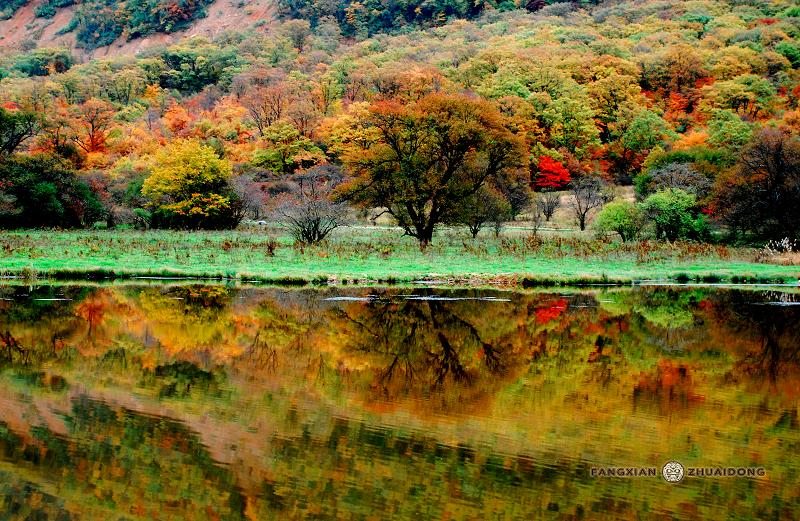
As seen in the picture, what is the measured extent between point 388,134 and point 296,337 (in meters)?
27.8

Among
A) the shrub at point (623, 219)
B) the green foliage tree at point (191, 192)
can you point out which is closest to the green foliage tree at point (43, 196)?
the green foliage tree at point (191, 192)

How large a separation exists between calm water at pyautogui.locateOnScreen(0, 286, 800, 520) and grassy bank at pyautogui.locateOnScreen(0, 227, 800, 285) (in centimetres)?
818

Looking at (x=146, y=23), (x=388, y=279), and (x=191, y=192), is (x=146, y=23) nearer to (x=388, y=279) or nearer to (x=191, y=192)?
(x=191, y=192)

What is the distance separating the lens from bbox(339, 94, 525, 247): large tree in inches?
1618

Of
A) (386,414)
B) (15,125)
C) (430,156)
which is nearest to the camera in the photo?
(386,414)

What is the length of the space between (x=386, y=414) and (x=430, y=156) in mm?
33825

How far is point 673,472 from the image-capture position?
27.2 feet

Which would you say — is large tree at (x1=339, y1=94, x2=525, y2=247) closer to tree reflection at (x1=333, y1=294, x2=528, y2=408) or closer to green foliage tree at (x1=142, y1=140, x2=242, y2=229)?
green foliage tree at (x1=142, y1=140, x2=242, y2=229)

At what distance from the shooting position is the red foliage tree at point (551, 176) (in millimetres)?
73812

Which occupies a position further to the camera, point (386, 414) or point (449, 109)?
point (449, 109)

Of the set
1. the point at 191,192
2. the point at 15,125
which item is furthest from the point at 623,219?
the point at 15,125

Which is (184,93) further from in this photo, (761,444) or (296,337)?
(761,444)

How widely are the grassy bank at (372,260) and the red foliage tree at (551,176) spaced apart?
30524 millimetres

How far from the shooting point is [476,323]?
711 inches
